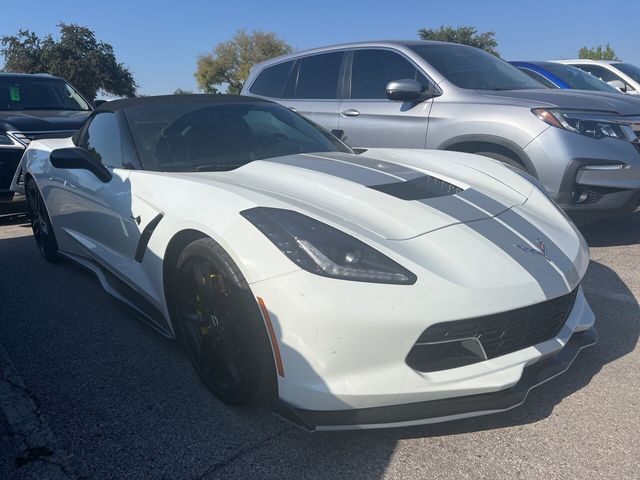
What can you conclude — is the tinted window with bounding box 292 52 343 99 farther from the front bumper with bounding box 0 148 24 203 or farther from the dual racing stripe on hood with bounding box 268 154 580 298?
the front bumper with bounding box 0 148 24 203

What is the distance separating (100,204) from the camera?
11.4 ft

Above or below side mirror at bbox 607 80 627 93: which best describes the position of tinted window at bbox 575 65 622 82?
above

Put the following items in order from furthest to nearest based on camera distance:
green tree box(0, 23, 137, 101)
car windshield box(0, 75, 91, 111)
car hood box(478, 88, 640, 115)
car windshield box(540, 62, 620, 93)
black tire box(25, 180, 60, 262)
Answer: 1. green tree box(0, 23, 137, 101)
2. car windshield box(0, 75, 91, 111)
3. car windshield box(540, 62, 620, 93)
4. black tire box(25, 180, 60, 262)
5. car hood box(478, 88, 640, 115)

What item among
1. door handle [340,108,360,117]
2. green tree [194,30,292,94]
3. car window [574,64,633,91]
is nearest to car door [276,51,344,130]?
door handle [340,108,360,117]

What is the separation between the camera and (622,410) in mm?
2395

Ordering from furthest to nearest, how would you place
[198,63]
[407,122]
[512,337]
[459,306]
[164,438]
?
[198,63]
[407,122]
[164,438]
[512,337]
[459,306]

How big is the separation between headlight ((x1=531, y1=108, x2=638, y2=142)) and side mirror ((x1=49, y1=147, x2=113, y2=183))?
10.1 feet

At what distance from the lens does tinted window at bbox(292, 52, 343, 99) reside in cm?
589

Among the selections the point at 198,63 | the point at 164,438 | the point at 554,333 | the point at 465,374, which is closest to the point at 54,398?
the point at 164,438

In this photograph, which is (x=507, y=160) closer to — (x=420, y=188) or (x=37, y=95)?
(x=420, y=188)

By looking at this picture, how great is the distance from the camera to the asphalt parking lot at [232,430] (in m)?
2.11

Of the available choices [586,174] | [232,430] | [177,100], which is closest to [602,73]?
[586,174]

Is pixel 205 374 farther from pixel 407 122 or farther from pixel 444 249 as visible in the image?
pixel 407 122

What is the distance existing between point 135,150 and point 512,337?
7.51ft
